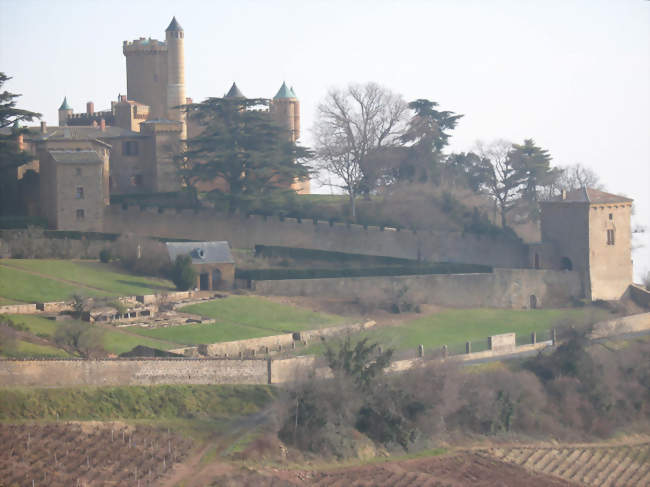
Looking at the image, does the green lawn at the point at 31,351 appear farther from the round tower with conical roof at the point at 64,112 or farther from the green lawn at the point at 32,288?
the round tower with conical roof at the point at 64,112

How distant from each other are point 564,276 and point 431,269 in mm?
6566

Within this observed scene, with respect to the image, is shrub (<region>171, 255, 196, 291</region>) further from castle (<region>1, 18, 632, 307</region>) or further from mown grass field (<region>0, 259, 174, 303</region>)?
castle (<region>1, 18, 632, 307</region>)

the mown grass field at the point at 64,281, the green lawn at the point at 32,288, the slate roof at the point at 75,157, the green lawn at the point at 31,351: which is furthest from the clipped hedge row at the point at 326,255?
the green lawn at the point at 31,351

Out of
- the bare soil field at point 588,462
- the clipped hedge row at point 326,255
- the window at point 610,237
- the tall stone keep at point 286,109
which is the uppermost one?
the tall stone keep at point 286,109

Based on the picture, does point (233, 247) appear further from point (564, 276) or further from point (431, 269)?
point (564, 276)

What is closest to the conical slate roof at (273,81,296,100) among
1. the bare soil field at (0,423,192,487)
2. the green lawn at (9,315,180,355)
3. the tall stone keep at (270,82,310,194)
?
the tall stone keep at (270,82,310,194)

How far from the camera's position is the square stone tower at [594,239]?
54000 millimetres

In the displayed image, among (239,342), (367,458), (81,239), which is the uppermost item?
(81,239)

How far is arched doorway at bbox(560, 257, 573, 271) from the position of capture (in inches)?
2153

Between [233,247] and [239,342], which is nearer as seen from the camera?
[239,342]

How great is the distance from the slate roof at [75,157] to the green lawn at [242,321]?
1027cm

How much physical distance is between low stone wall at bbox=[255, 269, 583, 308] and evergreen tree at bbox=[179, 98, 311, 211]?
619 centimetres

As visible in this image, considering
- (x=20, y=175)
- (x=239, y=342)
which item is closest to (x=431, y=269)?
(x=239, y=342)

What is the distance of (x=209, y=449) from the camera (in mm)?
31531
